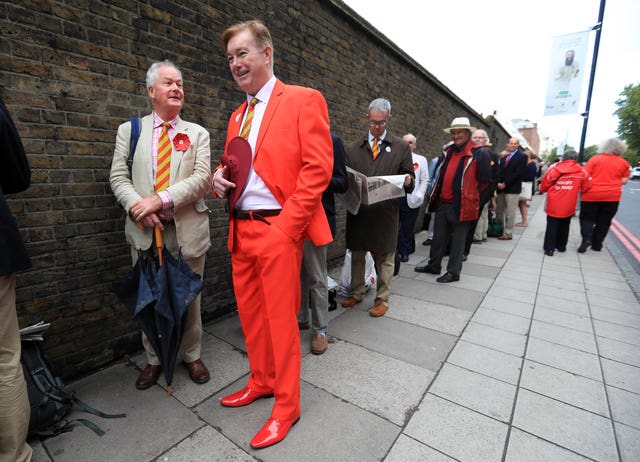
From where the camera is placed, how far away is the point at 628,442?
1.90 m

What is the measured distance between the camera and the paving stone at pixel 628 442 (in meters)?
1.80

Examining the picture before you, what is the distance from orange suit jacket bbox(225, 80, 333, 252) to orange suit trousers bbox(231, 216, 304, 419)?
0.14m

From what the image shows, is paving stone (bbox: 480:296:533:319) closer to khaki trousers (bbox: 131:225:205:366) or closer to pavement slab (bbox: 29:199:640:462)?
pavement slab (bbox: 29:199:640:462)

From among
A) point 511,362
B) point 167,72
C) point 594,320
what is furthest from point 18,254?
point 594,320

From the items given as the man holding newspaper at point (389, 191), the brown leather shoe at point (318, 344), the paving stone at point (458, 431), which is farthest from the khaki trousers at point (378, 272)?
the paving stone at point (458, 431)

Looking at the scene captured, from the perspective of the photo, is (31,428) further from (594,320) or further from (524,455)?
(594,320)

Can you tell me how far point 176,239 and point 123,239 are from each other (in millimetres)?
585

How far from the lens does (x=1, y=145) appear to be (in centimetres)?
148

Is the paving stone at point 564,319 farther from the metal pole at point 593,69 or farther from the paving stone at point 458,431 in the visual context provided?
the metal pole at point 593,69

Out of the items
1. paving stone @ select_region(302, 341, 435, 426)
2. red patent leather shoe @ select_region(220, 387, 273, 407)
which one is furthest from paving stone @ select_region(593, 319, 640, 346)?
red patent leather shoe @ select_region(220, 387, 273, 407)

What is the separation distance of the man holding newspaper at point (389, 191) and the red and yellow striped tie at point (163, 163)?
5.55 feet

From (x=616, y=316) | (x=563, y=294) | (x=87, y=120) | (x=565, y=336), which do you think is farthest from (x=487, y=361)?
(x=87, y=120)

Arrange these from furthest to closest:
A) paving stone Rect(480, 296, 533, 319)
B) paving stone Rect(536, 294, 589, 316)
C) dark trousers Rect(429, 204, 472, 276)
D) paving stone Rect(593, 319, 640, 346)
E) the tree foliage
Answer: the tree foliage < dark trousers Rect(429, 204, 472, 276) < paving stone Rect(536, 294, 589, 316) < paving stone Rect(480, 296, 533, 319) < paving stone Rect(593, 319, 640, 346)

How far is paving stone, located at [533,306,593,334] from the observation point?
3.39 meters
